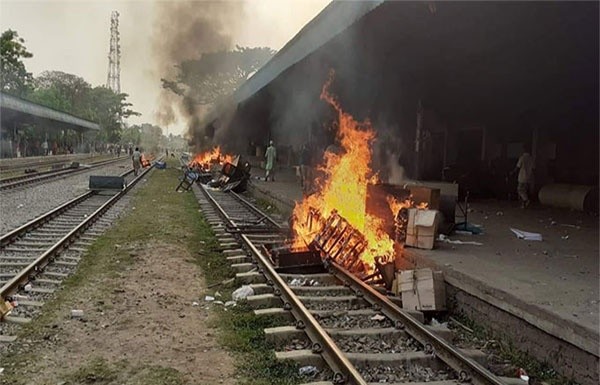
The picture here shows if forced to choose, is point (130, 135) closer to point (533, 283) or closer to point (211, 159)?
point (211, 159)

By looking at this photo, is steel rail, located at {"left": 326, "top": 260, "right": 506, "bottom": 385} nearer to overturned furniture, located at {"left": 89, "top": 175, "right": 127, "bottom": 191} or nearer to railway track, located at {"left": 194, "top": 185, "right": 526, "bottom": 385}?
railway track, located at {"left": 194, "top": 185, "right": 526, "bottom": 385}

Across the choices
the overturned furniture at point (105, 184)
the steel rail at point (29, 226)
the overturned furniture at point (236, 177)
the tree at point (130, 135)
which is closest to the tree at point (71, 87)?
the tree at point (130, 135)

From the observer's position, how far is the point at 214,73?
5619 centimetres

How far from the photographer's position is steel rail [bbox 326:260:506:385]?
432 cm

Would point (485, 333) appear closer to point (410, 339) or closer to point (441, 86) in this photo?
point (410, 339)

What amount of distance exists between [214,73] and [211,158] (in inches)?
797

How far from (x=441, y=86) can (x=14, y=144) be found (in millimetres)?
48577

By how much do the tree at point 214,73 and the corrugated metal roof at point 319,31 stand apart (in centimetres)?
3285

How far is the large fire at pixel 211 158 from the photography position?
1388 inches

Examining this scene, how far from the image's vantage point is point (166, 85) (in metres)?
54.4

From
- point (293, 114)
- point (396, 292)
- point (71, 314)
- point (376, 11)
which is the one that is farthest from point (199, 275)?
point (293, 114)

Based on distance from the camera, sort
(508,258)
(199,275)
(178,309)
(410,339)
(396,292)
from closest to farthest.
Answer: (410,339)
(178,309)
(396,292)
(508,258)
(199,275)

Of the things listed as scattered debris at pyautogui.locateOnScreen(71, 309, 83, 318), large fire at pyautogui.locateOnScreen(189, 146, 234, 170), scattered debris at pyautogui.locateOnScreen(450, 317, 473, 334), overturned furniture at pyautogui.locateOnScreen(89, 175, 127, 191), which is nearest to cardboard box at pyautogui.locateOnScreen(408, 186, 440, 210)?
scattered debris at pyautogui.locateOnScreen(450, 317, 473, 334)

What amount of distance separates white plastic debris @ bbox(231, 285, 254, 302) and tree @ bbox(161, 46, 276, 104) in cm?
4643
